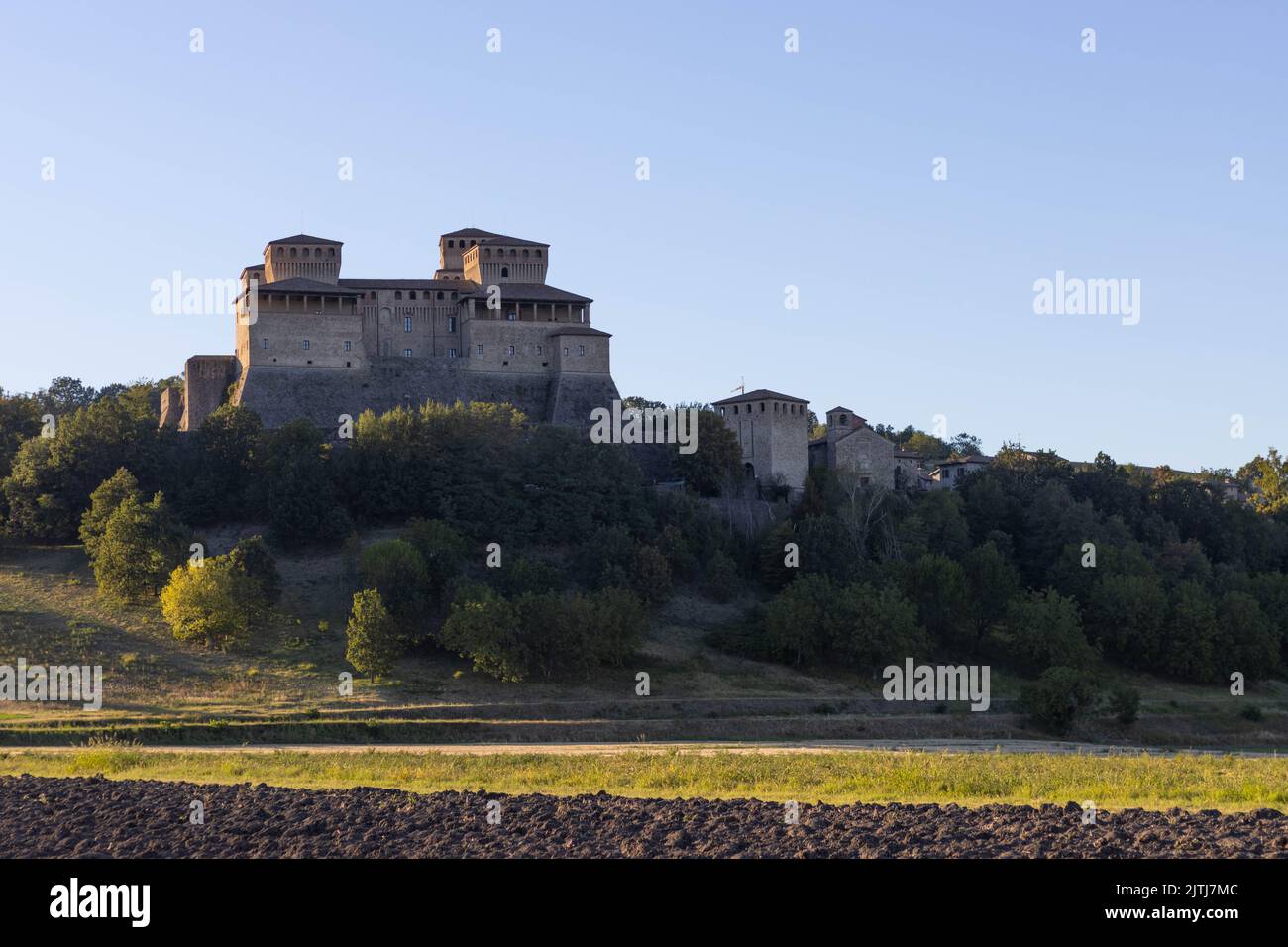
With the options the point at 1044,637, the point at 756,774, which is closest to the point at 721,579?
the point at 1044,637

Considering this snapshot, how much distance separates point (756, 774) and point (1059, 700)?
25284mm

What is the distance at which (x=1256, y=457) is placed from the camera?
104m

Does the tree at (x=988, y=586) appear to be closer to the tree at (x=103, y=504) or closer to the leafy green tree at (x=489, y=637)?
the leafy green tree at (x=489, y=637)

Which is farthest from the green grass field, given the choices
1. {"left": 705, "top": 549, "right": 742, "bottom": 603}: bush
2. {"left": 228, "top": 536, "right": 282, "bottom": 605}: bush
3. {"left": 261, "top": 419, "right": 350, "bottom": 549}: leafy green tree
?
{"left": 705, "top": 549, "right": 742, "bottom": 603}: bush

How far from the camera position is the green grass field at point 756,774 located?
24.4 meters

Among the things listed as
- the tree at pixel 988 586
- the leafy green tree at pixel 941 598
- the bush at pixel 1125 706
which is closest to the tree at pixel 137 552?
the leafy green tree at pixel 941 598

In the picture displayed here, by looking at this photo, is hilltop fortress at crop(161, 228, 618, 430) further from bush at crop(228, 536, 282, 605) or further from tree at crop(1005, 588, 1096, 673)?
tree at crop(1005, 588, 1096, 673)

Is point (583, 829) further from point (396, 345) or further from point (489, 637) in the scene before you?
point (396, 345)

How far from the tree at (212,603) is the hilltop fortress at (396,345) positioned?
58.1ft

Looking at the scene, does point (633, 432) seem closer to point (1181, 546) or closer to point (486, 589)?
point (486, 589)

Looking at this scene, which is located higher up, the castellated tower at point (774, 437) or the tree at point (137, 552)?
the castellated tower at point (774, 437)

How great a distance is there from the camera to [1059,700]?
166 feet

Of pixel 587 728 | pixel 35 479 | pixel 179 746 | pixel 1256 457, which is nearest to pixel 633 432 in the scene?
pixel 35 479
